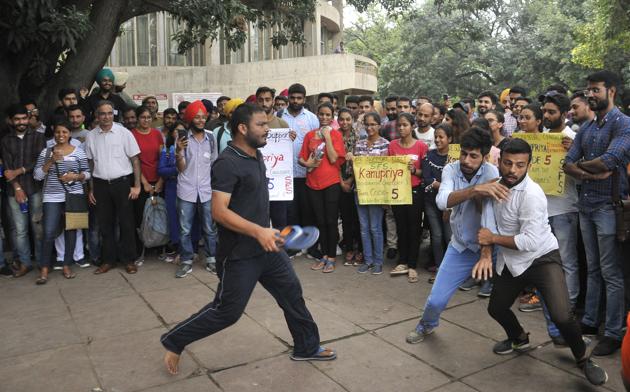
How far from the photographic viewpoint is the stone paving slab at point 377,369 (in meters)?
4.09

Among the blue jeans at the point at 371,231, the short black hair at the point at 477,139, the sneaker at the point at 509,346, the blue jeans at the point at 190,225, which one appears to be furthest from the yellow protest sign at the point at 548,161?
the blue jeans at the point at 190,225

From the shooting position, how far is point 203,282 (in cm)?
666

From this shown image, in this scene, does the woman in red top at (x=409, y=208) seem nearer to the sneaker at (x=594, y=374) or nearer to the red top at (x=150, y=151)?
the sneaker at (x=594, y=374)

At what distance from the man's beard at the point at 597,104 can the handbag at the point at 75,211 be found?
584 centimetres

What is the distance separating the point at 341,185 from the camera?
7.30 meters

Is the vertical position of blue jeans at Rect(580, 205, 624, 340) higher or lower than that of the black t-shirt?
lower

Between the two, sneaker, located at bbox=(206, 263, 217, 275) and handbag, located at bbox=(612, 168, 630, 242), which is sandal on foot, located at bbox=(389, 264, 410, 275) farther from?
handbag, located at bbox=(612, 168, 630, 242)

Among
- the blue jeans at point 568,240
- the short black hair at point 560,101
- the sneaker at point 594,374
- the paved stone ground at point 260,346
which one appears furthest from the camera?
the short black hair at point 560,101

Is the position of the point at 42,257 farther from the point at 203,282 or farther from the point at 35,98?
the point at 35,98

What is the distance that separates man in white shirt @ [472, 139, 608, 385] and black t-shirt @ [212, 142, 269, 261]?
5.62 feet

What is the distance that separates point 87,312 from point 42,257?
63.8 inches

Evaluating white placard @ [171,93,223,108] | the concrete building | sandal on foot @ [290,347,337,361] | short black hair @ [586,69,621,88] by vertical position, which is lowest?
sandal on foot @ [290,347,337,361]

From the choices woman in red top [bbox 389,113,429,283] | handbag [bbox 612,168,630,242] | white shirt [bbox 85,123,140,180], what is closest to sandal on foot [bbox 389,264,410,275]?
woman in red top [bbox 389,113,429,283]

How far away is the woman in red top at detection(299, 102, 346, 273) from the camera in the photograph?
716cm
